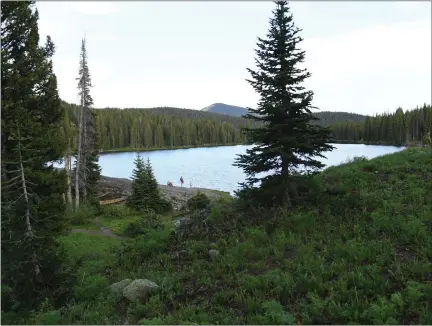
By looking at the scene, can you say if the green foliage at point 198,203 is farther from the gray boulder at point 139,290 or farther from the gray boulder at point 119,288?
the gray boulder at point 139,290

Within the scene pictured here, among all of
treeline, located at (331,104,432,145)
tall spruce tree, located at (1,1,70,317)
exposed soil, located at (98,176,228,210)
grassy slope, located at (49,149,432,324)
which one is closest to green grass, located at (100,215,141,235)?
exposed soil, located at (98,176,228,210)

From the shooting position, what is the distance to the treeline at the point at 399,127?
110 metres

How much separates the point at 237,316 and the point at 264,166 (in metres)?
6.15

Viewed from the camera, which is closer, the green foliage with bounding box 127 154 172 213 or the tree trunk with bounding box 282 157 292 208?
the tree trunk with bounding box 282 157 292 208

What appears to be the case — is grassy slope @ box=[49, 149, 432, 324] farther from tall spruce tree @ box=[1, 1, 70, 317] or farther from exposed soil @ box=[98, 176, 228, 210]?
exposed soil @ box=[98, 176, 228, 210]

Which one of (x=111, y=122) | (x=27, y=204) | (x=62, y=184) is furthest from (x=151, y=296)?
(x=111, y=122)

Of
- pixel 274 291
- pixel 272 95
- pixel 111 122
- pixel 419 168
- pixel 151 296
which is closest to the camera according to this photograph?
pixel 274 291

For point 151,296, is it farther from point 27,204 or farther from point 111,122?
point 111,122

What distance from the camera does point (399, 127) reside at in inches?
4500

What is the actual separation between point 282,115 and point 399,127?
123 m

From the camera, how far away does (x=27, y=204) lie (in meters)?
7.68

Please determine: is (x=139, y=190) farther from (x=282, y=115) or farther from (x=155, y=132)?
(x=155, y=132)

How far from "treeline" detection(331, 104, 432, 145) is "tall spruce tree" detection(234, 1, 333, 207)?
98.9 m

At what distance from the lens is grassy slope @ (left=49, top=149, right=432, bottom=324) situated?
586cm
